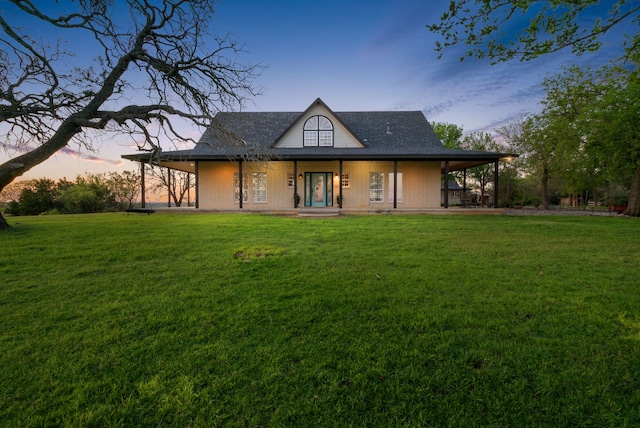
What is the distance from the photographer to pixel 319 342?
2.48 meters

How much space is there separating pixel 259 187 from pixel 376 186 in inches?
267

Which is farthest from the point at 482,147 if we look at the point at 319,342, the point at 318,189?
the point at 319,342

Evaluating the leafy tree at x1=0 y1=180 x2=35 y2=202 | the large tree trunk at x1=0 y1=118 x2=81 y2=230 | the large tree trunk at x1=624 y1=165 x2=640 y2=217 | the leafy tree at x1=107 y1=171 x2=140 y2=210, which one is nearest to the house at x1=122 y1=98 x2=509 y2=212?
the large tree trunk at x1=0 y1=118 x2=81 y2=230

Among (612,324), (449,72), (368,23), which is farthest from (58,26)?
(449,72)

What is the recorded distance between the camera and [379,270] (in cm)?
457

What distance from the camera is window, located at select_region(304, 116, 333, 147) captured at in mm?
16875

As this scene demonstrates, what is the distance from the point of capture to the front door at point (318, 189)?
54.6 feet

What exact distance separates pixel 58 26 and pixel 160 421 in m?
11.9

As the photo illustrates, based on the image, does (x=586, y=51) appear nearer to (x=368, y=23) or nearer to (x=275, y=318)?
(x=275, y=318)

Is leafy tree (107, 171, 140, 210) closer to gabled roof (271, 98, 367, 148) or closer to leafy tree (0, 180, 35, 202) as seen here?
leafy tree (0, 180, 35, 202)

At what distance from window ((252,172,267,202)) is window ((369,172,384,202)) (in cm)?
612

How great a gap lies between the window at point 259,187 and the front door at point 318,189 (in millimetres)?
2380

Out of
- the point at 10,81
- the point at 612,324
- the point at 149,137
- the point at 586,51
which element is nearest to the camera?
the point at 612,324

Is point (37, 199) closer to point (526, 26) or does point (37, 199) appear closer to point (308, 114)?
point (308, 114)
